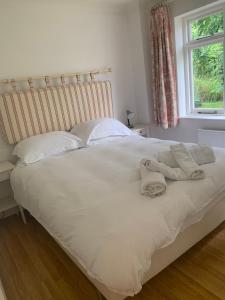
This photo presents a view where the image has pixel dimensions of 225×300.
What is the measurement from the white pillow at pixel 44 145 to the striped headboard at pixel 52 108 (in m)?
0.21

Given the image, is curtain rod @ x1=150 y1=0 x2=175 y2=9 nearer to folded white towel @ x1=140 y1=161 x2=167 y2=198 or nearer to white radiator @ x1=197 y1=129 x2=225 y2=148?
white radiator @ x1=197 y1=129 x2=225 y2=148

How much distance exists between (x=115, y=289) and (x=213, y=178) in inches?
42.1

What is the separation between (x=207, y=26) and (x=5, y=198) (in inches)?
135

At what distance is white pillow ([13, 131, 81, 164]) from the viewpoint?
2.64 m

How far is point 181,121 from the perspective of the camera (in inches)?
143

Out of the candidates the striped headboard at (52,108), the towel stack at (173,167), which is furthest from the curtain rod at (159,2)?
the towel stack at (173,167)

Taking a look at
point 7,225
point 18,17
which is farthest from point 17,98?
point 7,225

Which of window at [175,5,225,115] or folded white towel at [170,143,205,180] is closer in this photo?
folded white towel at [170,143,205,180]

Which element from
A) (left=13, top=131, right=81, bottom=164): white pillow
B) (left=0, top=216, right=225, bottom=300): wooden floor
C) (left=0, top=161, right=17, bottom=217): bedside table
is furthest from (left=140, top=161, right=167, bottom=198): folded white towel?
(left=0, top=161, right=17, bottom=217): bedside table

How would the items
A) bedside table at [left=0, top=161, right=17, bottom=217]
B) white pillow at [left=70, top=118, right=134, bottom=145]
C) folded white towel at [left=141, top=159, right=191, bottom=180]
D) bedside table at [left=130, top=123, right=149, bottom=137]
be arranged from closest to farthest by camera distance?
folded white towel at [left=141, top=159, right=191, bottom=180], bedside table at [left=0, top=161, right=17, bottom=217], white pillow at [left=70, top=118, right=134, bottom=145], bedside table at [left=130, top=123, right=149, bottom=137]

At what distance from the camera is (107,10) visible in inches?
137

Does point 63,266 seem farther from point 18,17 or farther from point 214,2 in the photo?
point 214,2

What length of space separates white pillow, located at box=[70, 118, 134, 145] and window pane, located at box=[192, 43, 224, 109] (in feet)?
4.10

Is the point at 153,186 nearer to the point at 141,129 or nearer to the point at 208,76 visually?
the point at 141,129
